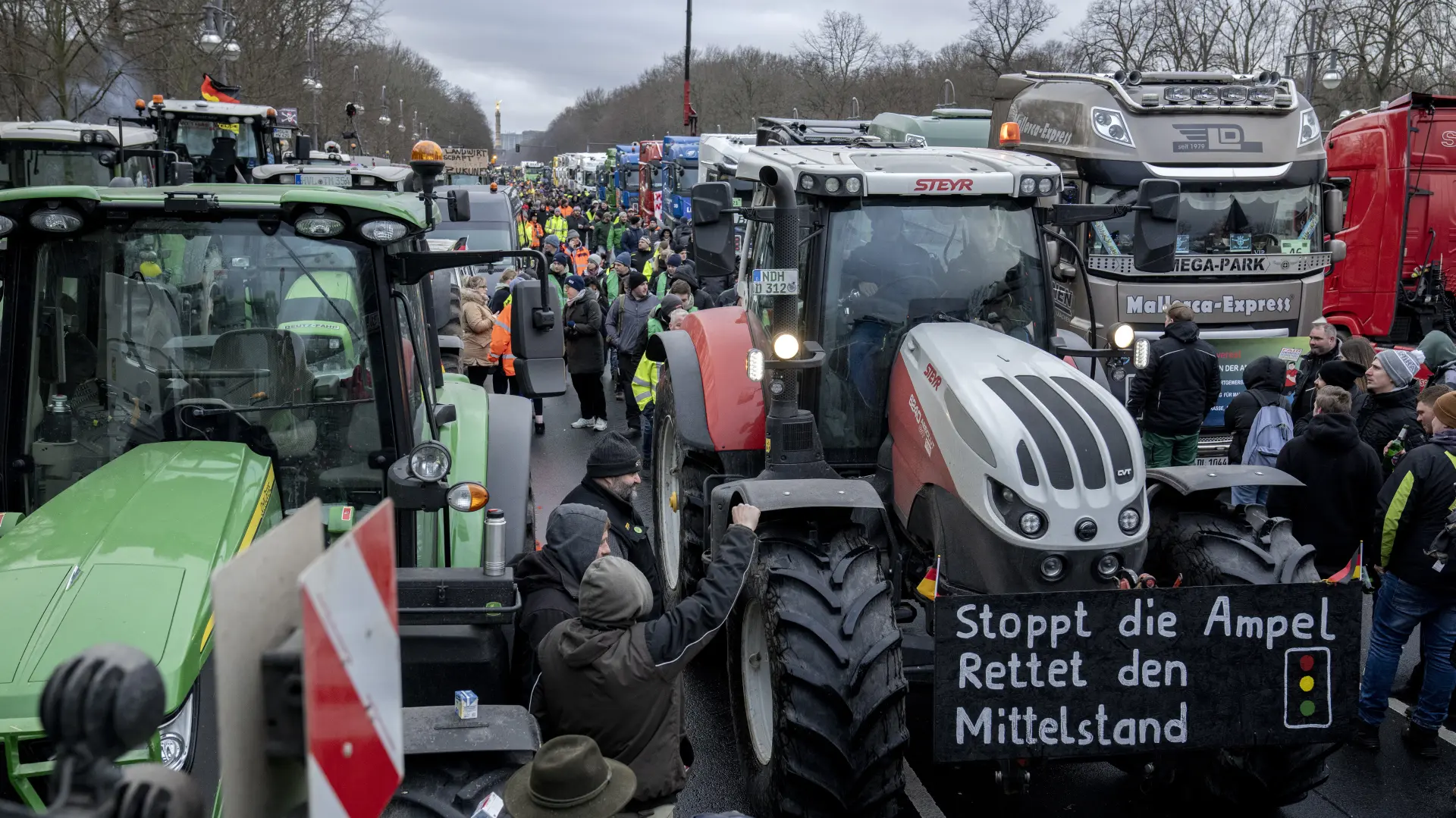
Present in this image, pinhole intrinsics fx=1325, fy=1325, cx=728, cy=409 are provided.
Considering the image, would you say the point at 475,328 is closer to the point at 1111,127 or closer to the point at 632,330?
the point at 632,330

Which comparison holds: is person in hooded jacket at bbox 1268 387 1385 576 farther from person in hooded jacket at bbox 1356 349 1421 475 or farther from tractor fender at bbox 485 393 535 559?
tractor fender at bbox 485 393 535 559

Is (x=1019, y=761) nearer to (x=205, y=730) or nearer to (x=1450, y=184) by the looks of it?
(x=205, y=730)

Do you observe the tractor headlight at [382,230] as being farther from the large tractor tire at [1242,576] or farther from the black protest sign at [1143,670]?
the large tractor tire at [1242,576]

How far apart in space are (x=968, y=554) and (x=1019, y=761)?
2.70 ft

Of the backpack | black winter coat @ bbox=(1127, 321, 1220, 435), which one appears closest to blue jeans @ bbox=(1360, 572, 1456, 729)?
the backpack

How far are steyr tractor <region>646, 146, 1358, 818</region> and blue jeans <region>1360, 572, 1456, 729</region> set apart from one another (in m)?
1.21

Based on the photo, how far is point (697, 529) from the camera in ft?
22.7

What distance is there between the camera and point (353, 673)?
1.93m

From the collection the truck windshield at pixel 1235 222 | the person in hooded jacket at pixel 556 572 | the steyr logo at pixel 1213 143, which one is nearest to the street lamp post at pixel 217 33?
the truck windshield at pixel 1235 222

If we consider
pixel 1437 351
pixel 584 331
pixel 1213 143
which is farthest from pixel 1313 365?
pixel 584 331

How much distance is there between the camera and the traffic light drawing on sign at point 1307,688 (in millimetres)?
4855

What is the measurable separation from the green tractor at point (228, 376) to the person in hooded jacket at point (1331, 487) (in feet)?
12.5

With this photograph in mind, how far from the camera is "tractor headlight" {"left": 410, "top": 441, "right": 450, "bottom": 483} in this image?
484 centimetres

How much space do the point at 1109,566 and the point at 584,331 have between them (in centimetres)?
865
